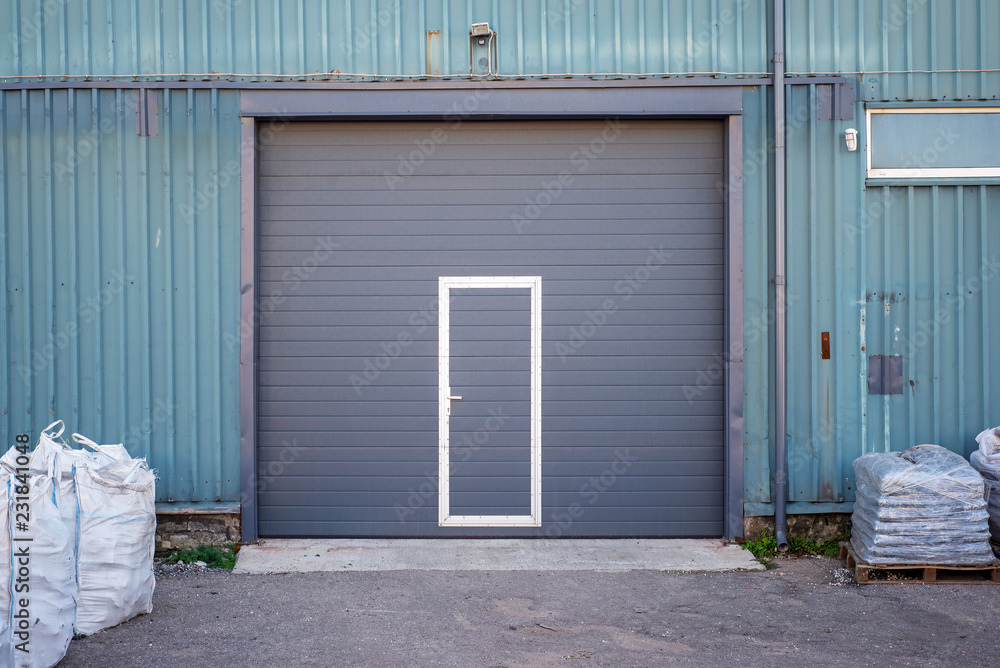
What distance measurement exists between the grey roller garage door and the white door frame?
3cm

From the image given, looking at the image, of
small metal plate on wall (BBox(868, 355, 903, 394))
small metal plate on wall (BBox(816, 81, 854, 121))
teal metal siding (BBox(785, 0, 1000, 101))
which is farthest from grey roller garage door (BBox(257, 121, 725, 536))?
small metal plate on wall (BBox(868, 355, 903, 394))

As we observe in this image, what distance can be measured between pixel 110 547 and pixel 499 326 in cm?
324

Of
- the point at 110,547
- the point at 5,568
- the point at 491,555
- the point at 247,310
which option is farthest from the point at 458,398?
the point at 5,568

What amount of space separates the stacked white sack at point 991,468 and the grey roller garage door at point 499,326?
1.88 metres

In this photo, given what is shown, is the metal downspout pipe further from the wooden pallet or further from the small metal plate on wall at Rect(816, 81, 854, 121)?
the wooden pallet

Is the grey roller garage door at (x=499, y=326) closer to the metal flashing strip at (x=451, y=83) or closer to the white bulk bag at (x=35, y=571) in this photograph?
the metal flashing strip at (x=451, y=83)

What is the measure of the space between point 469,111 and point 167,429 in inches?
137

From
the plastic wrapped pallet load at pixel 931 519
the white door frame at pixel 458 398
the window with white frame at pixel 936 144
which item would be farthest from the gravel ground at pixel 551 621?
the window with white frame at pixel 936 144

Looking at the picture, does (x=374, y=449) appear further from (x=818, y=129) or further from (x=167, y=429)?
(x=818, y=129)

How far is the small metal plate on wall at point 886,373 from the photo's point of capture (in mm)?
6199

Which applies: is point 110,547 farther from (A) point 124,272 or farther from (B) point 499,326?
(B) point 499,326

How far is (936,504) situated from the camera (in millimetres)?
5324

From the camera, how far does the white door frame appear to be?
6414mm

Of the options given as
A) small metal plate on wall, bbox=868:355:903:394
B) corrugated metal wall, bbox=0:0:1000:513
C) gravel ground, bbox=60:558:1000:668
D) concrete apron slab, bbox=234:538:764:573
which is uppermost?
corrugated metal wall, bbox=0:0:1000:513
